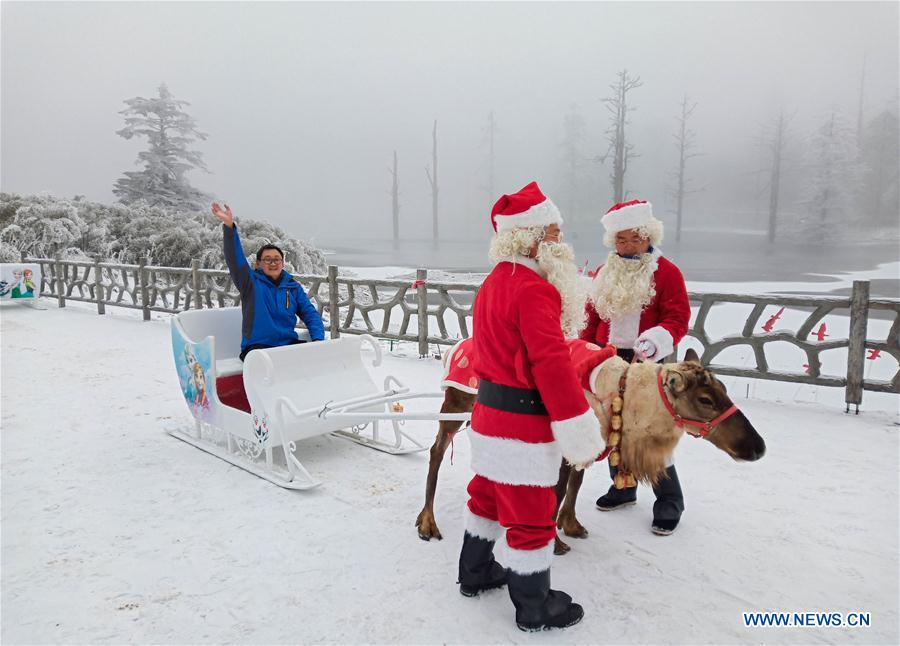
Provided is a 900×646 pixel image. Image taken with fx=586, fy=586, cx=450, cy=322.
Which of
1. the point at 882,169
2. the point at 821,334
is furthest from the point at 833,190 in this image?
the point at 821,334

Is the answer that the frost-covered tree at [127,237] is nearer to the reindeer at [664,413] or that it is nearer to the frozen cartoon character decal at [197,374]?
the frozen cartoon character decal at [197,374]

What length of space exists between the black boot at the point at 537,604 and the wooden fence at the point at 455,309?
4.05 meters

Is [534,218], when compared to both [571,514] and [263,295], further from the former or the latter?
[263,295]

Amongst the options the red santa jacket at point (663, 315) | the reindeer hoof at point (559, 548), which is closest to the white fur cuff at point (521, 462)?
the reindeer hoof at point (559, 548)

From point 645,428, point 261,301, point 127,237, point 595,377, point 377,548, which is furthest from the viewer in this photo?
point 127,237

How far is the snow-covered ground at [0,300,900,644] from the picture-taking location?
2.41 m

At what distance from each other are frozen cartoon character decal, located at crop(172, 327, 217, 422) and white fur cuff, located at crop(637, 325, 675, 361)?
290 centimetres

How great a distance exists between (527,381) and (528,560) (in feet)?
2.27

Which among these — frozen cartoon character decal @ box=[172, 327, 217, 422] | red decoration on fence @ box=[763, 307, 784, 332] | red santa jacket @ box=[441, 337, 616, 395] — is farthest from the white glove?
red decoration on fence @ box=[763, 307, 784, 332]

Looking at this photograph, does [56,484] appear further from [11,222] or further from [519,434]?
[11,222]

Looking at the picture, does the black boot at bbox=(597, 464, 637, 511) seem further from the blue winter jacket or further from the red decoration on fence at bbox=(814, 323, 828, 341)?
the red decoration on fence at bbox=(814, 323, 828, 341)

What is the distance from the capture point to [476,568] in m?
2.53

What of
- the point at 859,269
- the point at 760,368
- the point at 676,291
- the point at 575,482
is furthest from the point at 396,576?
the point at 859,269

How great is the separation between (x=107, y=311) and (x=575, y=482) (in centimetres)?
1253
